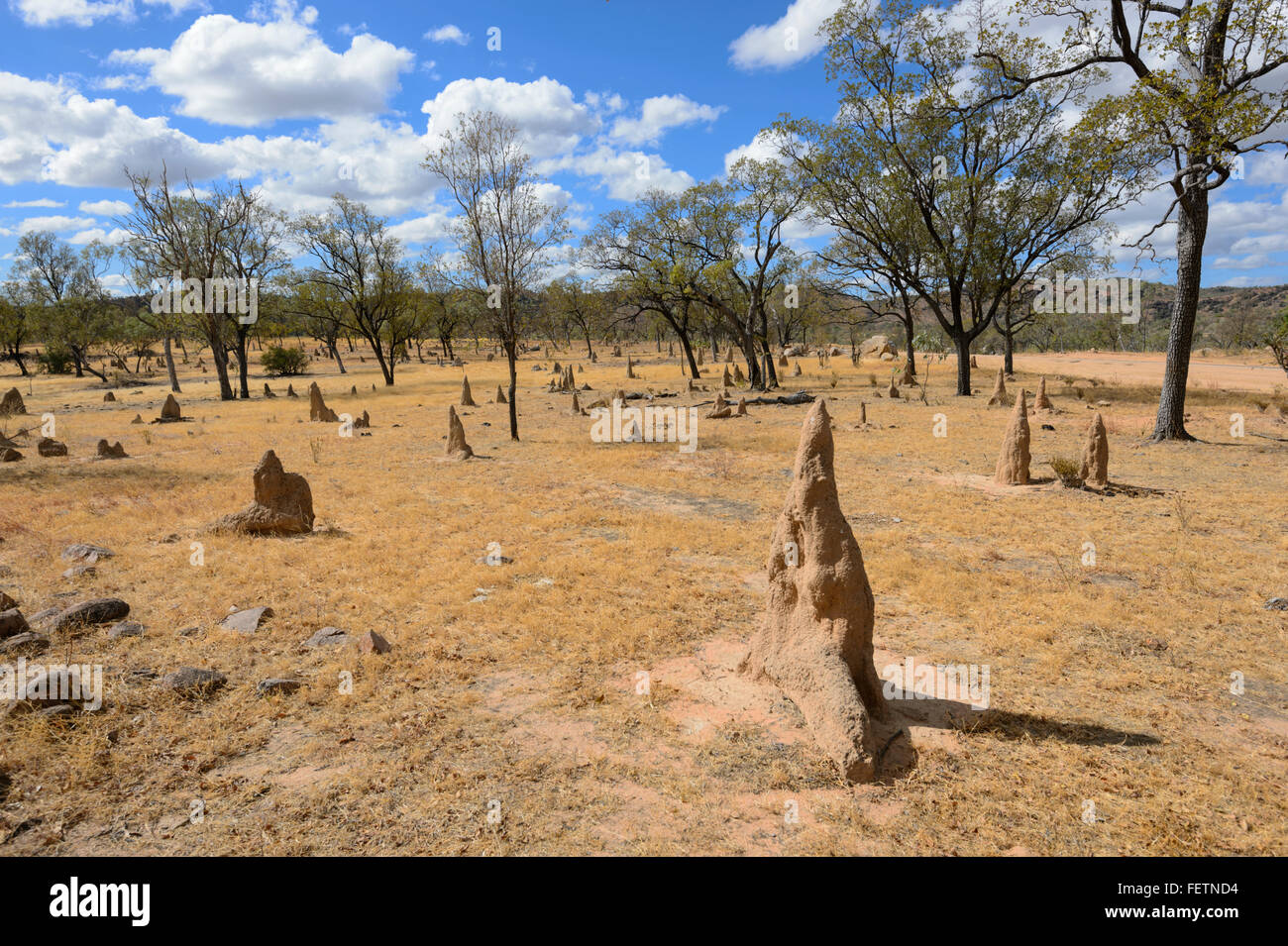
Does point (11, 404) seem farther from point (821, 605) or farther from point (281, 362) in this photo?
point (821, 605)

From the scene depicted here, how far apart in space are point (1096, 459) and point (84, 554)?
1733 cm

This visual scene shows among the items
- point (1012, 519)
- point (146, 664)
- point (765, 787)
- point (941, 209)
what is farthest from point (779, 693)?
point (941, 209)

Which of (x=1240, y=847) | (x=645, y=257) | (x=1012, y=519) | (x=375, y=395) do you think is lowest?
(x=1240, y=847)

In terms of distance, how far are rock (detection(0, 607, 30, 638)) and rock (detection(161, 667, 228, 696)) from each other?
2178mm

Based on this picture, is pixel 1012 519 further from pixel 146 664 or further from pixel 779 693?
pixel 146 664

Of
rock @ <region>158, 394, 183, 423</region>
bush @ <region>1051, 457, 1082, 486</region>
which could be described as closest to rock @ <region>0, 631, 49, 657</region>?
bush @ <region>1051, 457, 1082, 486</region>

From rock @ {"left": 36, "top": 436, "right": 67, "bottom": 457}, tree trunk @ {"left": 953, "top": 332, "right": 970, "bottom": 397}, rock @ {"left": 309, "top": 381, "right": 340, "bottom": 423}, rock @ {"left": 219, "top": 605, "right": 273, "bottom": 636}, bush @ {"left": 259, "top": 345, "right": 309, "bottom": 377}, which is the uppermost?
bush @ {"left": 259, "top": 345, "right": 309, "bottom": 377}

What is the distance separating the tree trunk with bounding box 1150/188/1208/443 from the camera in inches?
615

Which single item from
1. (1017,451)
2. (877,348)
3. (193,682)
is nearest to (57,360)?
(193,682)

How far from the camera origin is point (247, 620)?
23.9 ft

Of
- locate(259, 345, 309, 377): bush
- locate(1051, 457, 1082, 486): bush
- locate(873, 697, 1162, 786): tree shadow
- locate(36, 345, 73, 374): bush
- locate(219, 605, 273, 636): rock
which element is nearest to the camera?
locate(873, 697, 1162, 786): tree shadow

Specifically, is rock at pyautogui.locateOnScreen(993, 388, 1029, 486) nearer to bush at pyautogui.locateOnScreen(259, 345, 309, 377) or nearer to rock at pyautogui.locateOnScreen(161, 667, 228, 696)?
rock at pyautogui.locateOnScreen(161, 667, 228, 696)

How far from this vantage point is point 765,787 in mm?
4668

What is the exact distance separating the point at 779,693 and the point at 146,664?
6.21 meters
